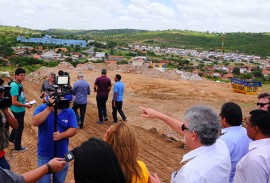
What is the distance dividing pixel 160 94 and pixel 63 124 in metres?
14.6

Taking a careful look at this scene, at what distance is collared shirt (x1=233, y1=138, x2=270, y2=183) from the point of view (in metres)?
2.56

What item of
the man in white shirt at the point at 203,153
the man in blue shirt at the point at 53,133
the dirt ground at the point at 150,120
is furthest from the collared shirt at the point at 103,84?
the man in white shirt at the point at 203,153

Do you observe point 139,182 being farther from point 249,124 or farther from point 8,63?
point 8,63

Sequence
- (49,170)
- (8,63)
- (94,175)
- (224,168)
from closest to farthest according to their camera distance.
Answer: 1. (94,175)
2. (224,168)
3. (49,170)
4. (8,63)

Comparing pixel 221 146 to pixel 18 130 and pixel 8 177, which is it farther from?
pixel 18 130

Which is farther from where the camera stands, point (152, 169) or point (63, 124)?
point (152, 169)

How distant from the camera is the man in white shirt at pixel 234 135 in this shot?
3.27 metres

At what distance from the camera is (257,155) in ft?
8.63

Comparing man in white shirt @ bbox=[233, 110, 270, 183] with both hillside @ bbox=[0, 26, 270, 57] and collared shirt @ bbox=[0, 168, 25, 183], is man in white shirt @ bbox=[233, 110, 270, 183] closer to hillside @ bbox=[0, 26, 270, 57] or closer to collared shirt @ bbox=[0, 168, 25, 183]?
collared shirt @ bbox=[0, 168, 25, 183]

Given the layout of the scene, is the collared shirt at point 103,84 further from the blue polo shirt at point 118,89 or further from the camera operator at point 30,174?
the camera operator at point 30,174

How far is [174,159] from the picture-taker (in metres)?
7.12

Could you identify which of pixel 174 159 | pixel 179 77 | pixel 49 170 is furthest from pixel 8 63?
pixel 49 170

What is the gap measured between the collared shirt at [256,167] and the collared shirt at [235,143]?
50cm

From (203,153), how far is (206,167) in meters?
0.14
